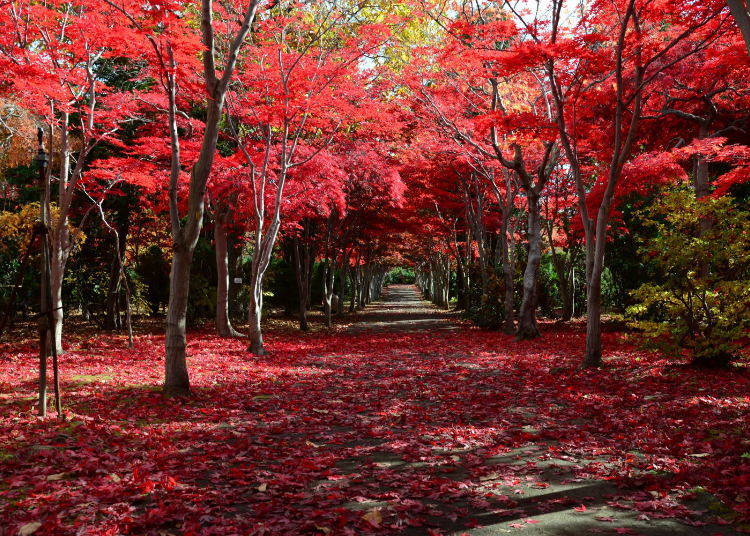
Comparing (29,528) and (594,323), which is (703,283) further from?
(29,528)

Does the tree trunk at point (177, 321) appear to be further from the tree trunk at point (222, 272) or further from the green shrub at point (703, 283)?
the tree trunk at point (222, 272)

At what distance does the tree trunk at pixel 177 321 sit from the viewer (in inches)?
282

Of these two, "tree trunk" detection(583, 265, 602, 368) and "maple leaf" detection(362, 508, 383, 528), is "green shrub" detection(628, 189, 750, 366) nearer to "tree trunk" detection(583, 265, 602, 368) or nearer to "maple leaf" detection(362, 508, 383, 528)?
"tree trunk" detection(583, 265, 602, 368)

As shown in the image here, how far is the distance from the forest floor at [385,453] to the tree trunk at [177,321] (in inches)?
12.9

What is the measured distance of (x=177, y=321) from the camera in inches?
284

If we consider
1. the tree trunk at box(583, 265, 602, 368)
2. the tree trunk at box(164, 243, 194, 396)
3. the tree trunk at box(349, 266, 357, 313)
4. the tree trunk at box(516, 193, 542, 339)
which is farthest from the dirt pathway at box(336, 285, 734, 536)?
the tree trunk at box(349, 266, 357, 313)

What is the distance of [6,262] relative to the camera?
16.0 m

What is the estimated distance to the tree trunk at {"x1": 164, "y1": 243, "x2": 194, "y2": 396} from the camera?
282 inches

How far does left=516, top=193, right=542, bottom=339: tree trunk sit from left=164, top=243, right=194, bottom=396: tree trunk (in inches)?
375

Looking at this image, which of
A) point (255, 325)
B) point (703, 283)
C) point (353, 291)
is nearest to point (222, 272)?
point (255, 325)

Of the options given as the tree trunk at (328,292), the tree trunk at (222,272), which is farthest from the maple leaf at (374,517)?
the tree trunk at (328,292)

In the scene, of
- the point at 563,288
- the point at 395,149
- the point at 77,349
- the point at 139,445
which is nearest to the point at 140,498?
the point at 139,445

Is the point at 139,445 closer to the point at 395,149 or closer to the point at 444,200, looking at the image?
the point at 395,149

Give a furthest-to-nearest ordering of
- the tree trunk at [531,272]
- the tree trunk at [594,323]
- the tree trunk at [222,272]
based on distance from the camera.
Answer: the tree trunk at [222,272], the tree trunk at [531,272], the tree trunk at [594,323]
